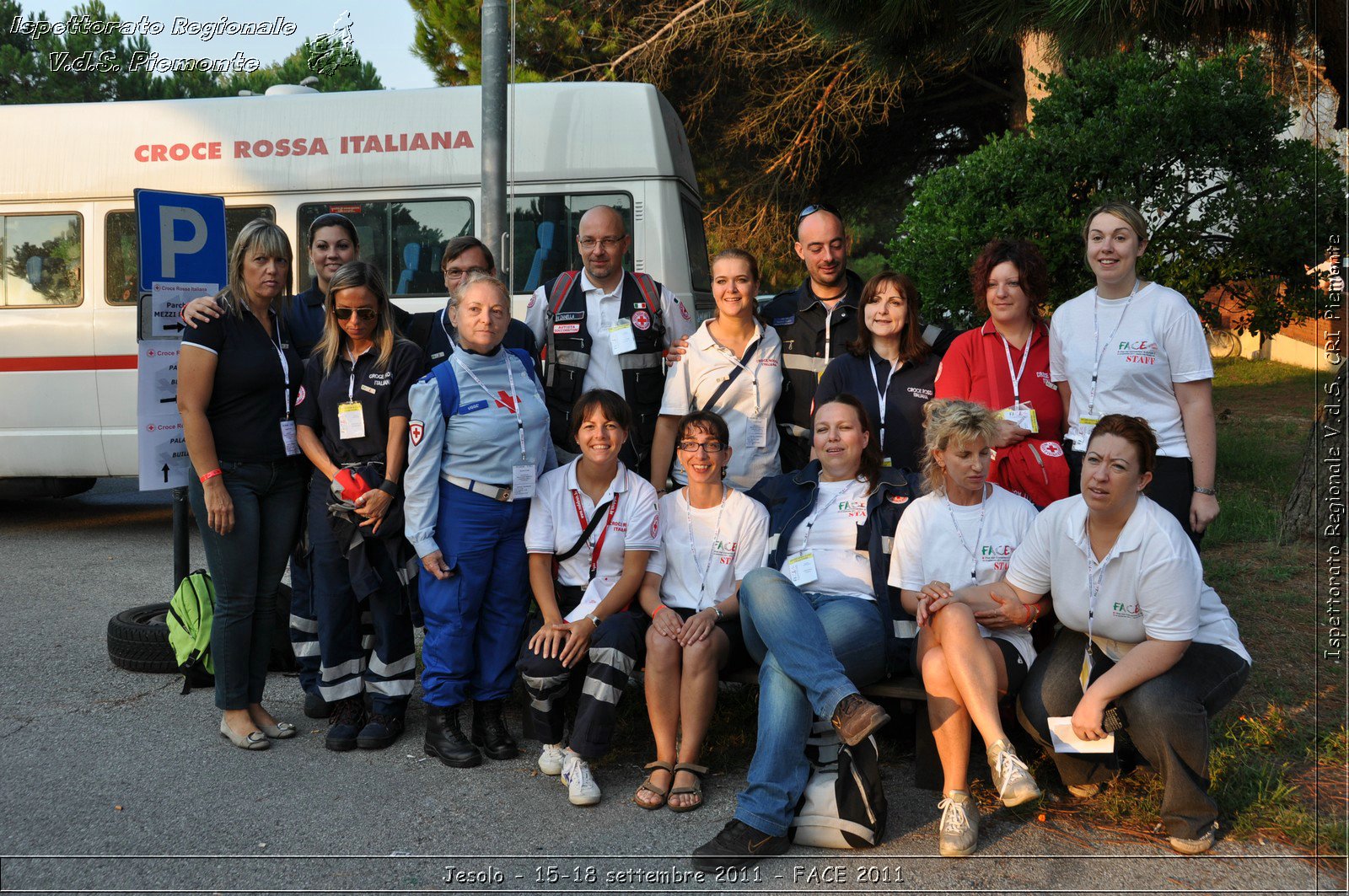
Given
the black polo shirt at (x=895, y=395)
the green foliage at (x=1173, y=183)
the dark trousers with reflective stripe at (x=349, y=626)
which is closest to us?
the dark trousers with reflective stripe at (x=349, y=626)

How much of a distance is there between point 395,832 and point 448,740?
628mm

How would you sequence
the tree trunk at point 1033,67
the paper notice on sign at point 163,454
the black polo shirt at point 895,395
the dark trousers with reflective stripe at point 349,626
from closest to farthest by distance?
the dark trousers with reflective stripe at point 349,626 < the black polo shirt at point 895,395 < the paper notice on sign at point 163,454 < the tree trunk at point 1033,67

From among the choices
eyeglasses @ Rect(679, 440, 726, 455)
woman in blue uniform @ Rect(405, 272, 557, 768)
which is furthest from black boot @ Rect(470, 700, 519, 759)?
eyeglasses @ Rect(679, 440, 726, 455)

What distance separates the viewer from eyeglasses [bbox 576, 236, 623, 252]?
16.3 feet

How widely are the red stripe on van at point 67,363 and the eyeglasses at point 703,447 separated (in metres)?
6.13

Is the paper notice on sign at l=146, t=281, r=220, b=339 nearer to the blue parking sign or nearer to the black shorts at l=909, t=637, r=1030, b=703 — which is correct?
the blue parking sign

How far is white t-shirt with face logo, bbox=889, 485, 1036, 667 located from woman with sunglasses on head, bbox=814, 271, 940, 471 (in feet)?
1.88

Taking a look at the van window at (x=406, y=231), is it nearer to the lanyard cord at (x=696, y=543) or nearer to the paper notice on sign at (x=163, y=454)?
the paper notice on sign at (x=163, y=454)

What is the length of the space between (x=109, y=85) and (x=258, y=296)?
22699mm

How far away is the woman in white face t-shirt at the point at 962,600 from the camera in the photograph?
3.54 metres

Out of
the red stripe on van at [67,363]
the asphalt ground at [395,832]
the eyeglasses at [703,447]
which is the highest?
the red stripe on van at [67,363]

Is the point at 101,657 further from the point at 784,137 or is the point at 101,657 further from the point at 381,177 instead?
the point at 784,137

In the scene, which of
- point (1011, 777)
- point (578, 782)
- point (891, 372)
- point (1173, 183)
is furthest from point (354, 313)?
point (1173, 183)

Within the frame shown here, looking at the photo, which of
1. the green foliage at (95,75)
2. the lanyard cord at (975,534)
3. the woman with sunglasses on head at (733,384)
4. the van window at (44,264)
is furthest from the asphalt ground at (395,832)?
the green foliage at (95,75)
